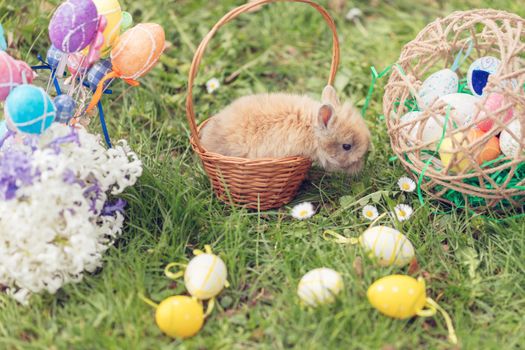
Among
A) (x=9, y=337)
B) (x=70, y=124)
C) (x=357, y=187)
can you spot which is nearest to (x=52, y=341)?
(x=9, y=337)

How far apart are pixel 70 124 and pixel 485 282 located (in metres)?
2.01

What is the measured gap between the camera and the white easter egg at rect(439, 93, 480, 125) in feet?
9.76

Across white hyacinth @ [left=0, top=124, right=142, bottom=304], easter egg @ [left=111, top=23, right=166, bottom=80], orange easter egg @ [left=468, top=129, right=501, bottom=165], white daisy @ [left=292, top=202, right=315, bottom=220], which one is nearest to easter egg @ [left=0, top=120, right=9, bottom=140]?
white hyacinth @ [left=0, top=124, right=142, bottom=304]

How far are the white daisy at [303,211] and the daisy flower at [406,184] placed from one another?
490 mm

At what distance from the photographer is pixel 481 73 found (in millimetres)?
3156

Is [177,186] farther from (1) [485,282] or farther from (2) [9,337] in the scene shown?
(1) [485,282]

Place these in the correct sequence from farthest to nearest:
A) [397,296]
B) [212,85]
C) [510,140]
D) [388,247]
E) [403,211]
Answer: [212,85]
[403,211]
[510,140]
[388,247]
[397,296]

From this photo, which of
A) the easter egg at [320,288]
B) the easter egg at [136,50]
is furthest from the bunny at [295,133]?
the easter egg at [320,288]

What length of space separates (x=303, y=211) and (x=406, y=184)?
1.86 feet

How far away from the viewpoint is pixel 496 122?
2.65 meters

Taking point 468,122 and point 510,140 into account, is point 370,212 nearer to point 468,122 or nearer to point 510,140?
point 468,122

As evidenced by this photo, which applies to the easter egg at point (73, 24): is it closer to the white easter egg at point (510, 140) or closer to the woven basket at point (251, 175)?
the woven basket at point (251, 175)

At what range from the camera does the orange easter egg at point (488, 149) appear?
2.91 metres

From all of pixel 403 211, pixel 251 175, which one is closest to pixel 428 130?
pixel 403 211
